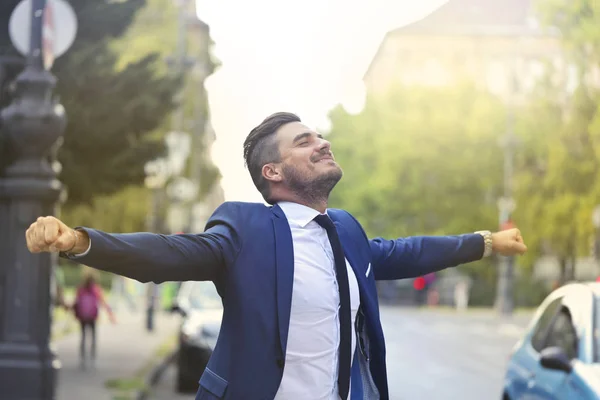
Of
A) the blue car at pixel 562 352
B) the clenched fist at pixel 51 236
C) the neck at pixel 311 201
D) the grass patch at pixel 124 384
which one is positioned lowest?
the grass patch at pixel 124 384

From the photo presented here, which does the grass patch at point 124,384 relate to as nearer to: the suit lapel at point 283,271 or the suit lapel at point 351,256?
the suit lapel at point 351,256

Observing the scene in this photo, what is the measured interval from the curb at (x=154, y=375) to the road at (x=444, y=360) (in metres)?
0.13

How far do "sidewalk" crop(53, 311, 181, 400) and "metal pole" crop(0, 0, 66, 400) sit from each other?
2.18 meters

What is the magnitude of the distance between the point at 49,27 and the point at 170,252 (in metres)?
6.84

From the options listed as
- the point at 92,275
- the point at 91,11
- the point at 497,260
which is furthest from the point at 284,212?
the point at 497,260

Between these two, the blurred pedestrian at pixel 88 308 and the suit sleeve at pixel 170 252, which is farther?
the blurred pedestrian at pixel 88 308

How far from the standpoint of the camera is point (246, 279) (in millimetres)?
3635

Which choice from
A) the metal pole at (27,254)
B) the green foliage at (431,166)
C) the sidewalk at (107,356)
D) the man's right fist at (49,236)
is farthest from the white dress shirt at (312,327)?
the green foliage at (431,166)

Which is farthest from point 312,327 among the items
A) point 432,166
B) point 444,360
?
point 432,166

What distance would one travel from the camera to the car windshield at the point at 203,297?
50.3 ft

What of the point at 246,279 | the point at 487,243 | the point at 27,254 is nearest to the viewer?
the point at 246,279

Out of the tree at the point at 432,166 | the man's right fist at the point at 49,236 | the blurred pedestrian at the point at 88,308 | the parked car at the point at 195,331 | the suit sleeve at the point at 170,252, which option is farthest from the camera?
the tree at the point at 432,166

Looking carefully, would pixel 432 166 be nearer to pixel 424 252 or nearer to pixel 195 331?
pixel 195 331

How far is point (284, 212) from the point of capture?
383 centimetres
